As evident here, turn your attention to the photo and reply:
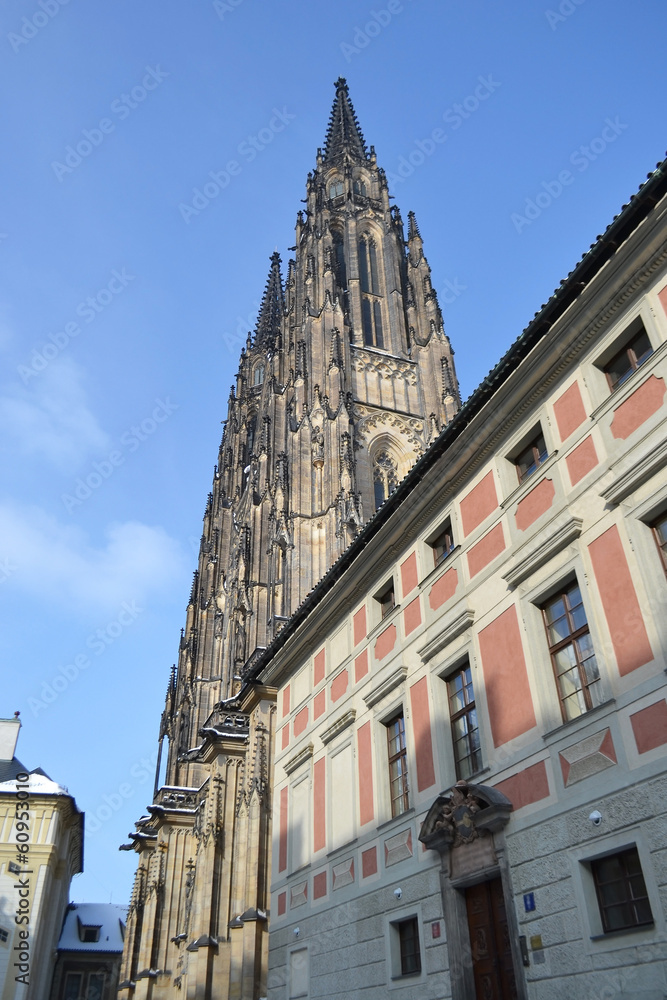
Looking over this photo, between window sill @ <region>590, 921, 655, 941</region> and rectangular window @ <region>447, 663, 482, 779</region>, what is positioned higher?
rectangular window @ <region>447, 663, 482, 779</region>

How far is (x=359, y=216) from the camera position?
5669 centimetres

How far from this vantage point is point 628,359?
11.1m

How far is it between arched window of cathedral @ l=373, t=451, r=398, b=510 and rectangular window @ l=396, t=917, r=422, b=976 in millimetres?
29613

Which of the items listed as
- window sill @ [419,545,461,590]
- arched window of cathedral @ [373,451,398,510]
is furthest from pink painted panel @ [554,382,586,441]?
arched window of cathedral @ [373,451,398,510]

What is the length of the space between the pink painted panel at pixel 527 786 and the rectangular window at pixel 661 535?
9.68ft

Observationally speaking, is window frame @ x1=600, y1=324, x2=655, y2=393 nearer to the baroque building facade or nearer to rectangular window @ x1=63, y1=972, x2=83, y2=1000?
the baroque building facade

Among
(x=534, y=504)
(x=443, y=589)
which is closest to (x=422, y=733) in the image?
(x=443, y=589)

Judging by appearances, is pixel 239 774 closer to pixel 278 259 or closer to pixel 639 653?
pixel 639 653

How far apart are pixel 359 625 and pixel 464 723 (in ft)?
14.6

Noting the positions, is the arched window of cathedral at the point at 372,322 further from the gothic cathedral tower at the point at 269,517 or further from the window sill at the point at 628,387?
the window sill at the point at 628,387

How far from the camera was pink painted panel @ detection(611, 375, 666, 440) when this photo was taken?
10109mm

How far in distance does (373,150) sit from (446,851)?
62.3 m

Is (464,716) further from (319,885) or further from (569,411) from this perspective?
(319,885)

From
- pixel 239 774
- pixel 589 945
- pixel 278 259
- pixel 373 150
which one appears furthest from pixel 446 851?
pixel 278 259
